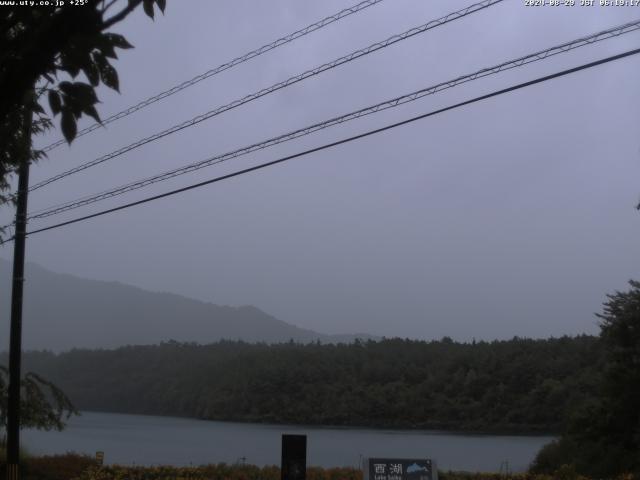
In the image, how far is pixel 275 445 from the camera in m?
21.2

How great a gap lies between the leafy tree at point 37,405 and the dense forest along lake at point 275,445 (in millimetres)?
2702

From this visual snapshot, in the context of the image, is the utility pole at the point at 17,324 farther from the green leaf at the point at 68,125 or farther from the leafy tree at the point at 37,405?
the green leaf at the point at 68,125

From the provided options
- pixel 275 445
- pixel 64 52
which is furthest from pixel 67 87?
pixel 275 445

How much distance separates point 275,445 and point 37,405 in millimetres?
6629

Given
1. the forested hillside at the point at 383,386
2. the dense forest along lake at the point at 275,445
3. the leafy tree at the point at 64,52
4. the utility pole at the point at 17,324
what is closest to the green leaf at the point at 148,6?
the leafy tree at the point at 64,52

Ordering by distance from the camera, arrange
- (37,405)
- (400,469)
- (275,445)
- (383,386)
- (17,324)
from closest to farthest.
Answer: (400,469), (17,324), (37,405), (275,445), (383,386)

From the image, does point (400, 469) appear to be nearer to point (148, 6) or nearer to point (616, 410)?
point (616, 410)

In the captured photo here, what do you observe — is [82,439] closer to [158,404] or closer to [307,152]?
[158,404]

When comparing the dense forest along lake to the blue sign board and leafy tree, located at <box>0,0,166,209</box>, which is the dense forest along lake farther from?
leafy tree, located at <box>0,0,166,209</box>

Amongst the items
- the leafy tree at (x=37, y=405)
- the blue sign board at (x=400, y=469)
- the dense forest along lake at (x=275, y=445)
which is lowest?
the dense forest along lake at (x=275, y=445)

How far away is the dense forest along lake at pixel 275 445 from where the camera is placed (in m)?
19.2

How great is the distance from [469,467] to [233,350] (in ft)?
53.9

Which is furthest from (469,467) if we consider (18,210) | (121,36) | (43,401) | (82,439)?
(121,36)

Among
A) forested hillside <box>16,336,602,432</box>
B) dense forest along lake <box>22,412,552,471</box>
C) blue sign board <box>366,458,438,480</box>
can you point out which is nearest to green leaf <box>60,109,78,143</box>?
blue sign board <box>366,458,438,480</box>
